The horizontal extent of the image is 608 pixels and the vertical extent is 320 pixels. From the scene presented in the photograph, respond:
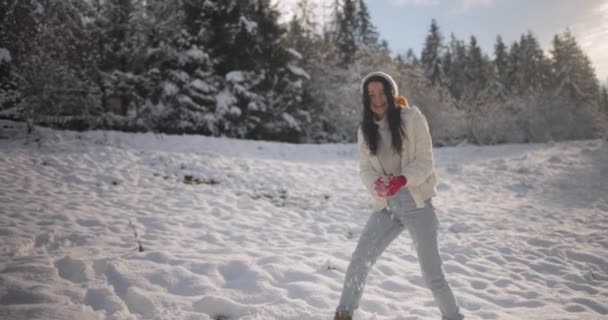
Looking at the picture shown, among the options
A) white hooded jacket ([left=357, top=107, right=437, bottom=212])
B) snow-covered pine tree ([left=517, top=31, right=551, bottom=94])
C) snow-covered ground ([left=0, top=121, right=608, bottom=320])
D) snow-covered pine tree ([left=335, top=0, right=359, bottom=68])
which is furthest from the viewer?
snow-covered pine tree ([left=517, top=31, right=551, bottom=94])

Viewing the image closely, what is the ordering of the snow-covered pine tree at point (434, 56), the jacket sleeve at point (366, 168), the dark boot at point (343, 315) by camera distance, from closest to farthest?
the dark boot at point (343, 315) < the jacket sleeve at point (366, 168) < the snow-covered pine tree at point (434, 56)

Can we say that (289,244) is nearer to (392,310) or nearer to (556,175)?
(392,310)

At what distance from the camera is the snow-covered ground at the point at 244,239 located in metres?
3.18

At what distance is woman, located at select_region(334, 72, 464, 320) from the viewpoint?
251cm

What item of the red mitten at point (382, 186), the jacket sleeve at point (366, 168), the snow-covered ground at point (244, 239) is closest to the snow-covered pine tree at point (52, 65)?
the snow-covered ground at point (244, 239)

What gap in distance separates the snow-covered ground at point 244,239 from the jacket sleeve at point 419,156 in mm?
1513

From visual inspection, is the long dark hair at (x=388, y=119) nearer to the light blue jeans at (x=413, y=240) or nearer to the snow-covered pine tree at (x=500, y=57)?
the light blue jeans at (x=413, y=240)

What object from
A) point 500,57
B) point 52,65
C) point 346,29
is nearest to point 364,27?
point 346,29

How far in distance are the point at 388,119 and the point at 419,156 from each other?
15.1 inches

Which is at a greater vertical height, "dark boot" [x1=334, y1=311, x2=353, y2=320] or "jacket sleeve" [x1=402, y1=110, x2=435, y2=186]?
"jacket sleeve" [x1=402, y1=110, x2=435, y2=186]

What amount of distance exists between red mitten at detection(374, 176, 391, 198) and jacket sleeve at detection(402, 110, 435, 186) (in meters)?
0.15

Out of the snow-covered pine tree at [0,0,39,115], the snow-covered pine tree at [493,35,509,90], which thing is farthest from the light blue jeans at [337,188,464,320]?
the snow-covered pine tree at [493,35,509,90]

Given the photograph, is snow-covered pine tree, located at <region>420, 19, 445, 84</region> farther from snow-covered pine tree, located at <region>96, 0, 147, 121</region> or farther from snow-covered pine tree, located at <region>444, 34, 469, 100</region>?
snow-covered pine tree, located at <region>96, 0, 147, 121</region>

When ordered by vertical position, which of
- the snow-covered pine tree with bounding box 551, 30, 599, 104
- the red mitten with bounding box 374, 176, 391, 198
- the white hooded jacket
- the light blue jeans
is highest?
the snow-covered pine tree with bounding box 551, 30, 599, 104
